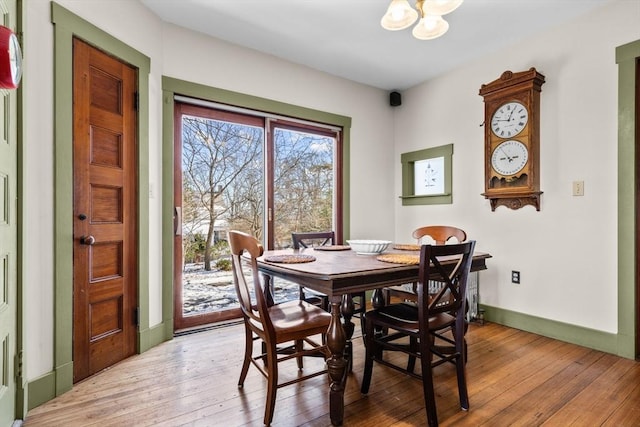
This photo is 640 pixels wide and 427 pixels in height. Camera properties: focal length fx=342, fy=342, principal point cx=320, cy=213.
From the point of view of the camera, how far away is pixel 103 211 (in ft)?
7.38

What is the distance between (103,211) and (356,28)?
2.39 m

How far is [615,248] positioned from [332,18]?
2729 mm

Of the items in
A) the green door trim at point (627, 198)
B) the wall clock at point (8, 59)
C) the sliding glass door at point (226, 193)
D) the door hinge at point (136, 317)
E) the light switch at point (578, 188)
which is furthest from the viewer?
the sliding glass door at point (226, 193)

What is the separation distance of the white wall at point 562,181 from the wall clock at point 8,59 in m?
3.36

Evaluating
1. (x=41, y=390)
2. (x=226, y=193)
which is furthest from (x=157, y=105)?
(x=41, y=390)

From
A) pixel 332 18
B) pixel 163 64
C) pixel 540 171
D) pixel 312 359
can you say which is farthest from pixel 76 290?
pixel 540 171

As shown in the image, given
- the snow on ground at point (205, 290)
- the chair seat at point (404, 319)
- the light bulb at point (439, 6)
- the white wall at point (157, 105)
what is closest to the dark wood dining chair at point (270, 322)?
the chair seat at point (404, 319)

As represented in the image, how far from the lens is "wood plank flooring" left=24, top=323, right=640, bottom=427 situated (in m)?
1.68

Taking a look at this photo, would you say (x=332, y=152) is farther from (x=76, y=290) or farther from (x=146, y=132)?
(x=76, y=290)

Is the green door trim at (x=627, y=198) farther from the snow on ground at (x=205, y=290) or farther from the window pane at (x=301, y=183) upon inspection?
the snow on ground at (x=205, y=290)

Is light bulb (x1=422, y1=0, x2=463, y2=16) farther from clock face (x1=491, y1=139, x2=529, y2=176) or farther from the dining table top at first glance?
clock face (x1=491, y1=139, x2=529, y2=176)

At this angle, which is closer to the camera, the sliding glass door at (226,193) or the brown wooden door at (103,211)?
the brown wooden door at (103,211)

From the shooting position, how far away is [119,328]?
2363 mm

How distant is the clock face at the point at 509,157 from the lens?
291 cm
